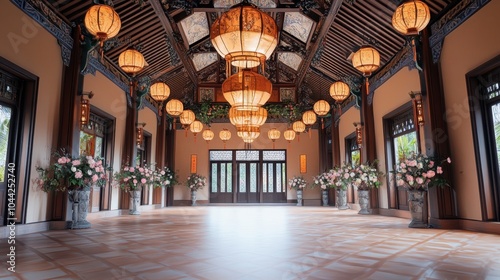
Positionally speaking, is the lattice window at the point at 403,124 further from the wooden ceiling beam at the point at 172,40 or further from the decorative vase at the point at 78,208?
the decorative vase at the point at 78,208

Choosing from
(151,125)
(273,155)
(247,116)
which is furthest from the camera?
(273,155)

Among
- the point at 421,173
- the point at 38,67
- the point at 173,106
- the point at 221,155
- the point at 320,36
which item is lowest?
the point at 421,173

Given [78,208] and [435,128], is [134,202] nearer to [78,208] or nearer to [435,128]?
[78,208]

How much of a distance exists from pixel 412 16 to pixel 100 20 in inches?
136

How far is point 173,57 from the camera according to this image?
8312mm

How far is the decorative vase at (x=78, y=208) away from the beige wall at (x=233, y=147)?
667cm

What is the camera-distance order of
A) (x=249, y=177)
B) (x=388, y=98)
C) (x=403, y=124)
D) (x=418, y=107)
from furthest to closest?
(x=249, y=177) < (x=388, y=98) < (x=403, y=124) < (x=418, y=107)

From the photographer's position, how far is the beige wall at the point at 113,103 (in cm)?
599

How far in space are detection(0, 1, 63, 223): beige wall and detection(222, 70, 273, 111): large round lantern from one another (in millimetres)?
2407

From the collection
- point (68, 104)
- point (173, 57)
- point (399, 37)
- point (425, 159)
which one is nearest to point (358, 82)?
point (399, 37)

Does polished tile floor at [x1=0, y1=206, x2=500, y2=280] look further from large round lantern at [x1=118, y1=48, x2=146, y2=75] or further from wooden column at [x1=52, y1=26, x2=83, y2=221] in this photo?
large round lantern at [x1=118, y1=48, x2=146, y2=75]

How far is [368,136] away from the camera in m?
7.33

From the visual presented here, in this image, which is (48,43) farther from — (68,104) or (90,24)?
(90,24)

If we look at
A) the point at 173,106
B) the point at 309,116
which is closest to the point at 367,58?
the point at 309,116
